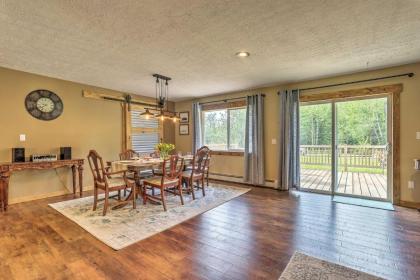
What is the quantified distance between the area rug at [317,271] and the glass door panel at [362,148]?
2741mm

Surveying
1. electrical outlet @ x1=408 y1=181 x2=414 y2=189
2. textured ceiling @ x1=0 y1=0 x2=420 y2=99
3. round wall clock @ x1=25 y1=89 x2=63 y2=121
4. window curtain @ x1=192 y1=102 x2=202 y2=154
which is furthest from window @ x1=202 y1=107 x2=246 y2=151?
round wall clock @ x1=25 y1=89 x2=63 y2=121

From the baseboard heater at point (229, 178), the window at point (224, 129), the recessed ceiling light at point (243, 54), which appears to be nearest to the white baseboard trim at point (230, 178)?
the baseboard heater at point (229, 178)

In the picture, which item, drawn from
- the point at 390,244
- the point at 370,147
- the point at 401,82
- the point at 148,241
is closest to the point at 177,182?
the point at 148,241

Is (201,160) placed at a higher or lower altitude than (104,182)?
higher

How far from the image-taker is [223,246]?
2.35m

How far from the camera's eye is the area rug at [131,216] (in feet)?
8.44

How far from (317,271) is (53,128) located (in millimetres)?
4935

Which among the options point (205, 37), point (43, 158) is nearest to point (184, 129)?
point (43, 158)

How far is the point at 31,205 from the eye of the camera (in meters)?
3.74

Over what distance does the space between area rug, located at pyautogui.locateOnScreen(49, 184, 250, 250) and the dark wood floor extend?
0.39 ft

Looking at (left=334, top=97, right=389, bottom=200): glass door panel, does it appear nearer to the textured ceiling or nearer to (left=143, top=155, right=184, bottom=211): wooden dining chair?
the textured ceiling

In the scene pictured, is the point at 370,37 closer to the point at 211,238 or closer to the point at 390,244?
the point at 390,244

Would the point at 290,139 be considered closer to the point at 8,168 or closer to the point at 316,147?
the point at 316,147

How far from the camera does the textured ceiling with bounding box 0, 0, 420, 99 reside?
6.67 feet
